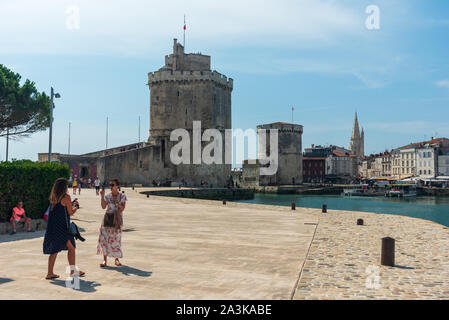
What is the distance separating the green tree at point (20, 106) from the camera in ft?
100

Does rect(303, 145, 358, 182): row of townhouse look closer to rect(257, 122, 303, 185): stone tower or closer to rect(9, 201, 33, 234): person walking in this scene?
rect(257, 122, 303, 185): stone tower

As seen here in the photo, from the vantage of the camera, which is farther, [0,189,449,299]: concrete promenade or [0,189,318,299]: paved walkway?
[0,189,449,299]: concrete promenade

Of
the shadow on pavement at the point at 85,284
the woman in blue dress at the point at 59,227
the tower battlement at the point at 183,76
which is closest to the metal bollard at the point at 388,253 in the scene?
the shadow on pavement at the point at 85,284

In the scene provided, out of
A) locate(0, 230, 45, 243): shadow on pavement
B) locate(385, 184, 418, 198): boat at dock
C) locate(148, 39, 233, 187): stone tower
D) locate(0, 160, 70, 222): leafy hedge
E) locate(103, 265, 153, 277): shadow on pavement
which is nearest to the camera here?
locate(103, 265, 153, 277): shadow on pavement

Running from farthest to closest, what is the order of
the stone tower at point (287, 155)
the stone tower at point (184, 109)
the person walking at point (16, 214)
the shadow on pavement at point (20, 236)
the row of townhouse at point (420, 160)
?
the row of townhouse at point (420, 160), the stone tower at point (287, 155), the stone tower at point (184, 109), the person walking at point (16, 214), the shadow on pavement at point (20, 236)

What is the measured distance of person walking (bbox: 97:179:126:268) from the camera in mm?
7609

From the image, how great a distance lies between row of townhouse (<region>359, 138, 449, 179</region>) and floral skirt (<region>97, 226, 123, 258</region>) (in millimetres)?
104929

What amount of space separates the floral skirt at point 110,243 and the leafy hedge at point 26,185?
6.51 m

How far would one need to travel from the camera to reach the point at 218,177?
5659cm

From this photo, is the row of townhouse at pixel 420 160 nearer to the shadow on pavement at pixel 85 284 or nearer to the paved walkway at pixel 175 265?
the paved walkway at pixel 175 265

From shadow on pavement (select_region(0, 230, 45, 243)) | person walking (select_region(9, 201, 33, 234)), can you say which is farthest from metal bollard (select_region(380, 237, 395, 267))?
person walking (select_region(9, 201, 33, 234))

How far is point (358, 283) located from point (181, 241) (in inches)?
208

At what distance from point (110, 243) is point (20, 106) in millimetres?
28143
